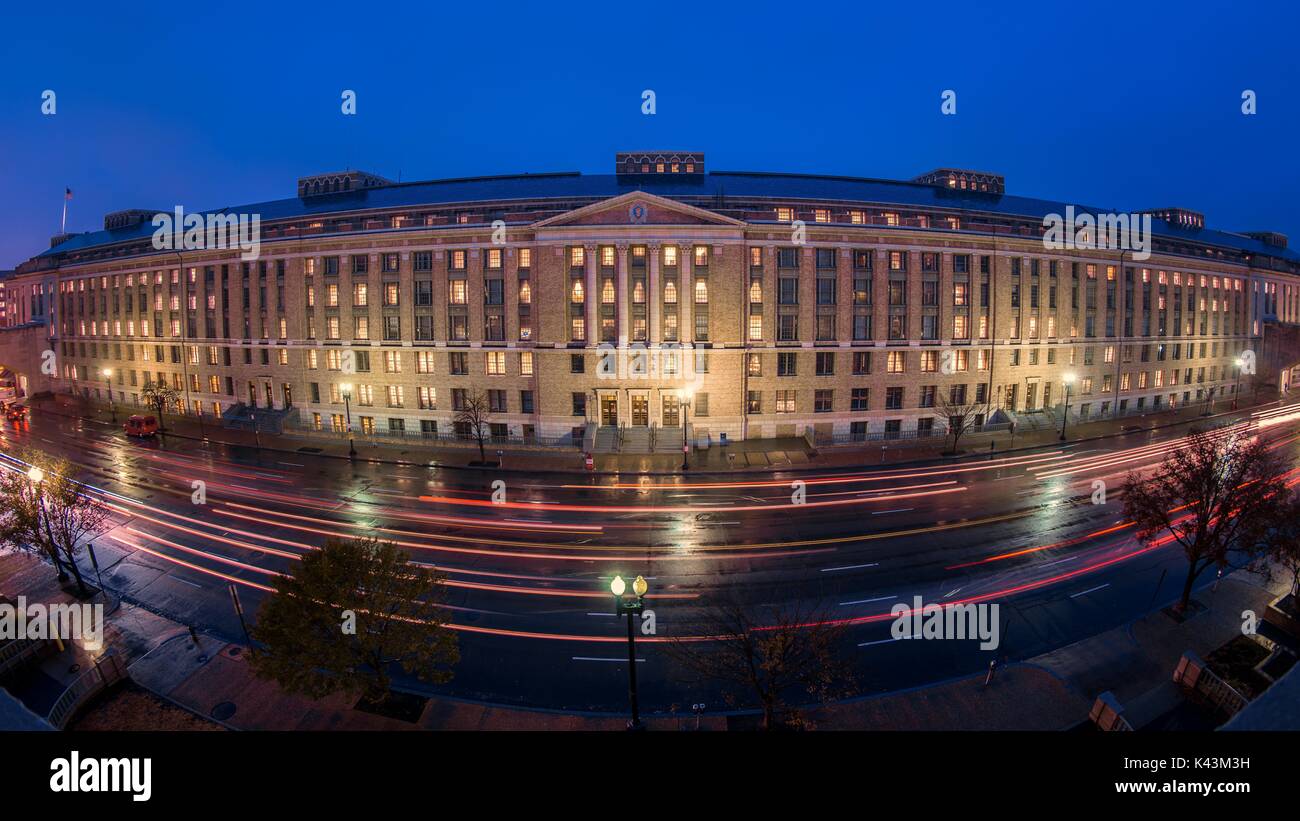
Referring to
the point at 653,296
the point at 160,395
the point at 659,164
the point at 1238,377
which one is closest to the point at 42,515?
the point at 653,296

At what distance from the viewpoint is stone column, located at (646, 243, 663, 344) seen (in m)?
42.8

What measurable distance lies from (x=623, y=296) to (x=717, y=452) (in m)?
15.2

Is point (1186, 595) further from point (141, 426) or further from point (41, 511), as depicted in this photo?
point (141, 426)

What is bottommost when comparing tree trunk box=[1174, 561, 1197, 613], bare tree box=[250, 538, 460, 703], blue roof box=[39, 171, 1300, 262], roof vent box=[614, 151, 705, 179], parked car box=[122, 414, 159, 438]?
tree trunk box=[1174, 561, 1197, 613]

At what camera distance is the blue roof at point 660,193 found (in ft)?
171

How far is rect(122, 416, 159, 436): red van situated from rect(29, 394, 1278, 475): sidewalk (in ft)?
6.01

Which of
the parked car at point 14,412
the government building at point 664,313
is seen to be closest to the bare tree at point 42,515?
the government building at point 664,313

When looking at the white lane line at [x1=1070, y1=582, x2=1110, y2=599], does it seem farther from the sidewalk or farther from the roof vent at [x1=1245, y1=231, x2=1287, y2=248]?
the roof vent at [x1=1245, y1=231, x2=1287, y2=248]

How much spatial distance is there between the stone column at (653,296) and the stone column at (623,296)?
1.76 meters

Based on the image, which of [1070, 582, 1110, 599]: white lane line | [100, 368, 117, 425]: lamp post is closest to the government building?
[100, 368, 117, 425]: lamp post
